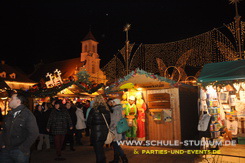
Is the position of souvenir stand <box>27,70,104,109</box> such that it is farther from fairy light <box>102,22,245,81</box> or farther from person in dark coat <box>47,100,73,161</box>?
fairy light <box>102,22,245,81</box>

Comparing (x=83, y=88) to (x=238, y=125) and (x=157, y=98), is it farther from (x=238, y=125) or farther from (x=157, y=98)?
(x=238, y=125)

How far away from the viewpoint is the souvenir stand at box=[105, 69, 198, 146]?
8242 mm

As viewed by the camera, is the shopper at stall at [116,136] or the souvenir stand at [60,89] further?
the souvenir stand at [60,89]

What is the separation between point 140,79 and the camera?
871 centimetres

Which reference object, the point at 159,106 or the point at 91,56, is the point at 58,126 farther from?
the point at 91,56

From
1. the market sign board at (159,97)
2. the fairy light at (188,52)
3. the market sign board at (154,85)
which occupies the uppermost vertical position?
the fairy light at (188,52)

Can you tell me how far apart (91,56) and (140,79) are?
38.9 m

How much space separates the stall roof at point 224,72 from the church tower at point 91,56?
131ft

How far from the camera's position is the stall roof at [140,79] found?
8.23 meters

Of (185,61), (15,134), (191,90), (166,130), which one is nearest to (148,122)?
(166,130)

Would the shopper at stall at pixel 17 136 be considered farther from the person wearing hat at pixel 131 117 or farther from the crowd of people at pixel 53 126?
the person wearing hat at pixel 131 117

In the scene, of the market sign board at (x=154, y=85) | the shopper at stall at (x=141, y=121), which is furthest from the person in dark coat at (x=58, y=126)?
the market sign board at (x=154, y=85)

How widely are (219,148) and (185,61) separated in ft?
20.1

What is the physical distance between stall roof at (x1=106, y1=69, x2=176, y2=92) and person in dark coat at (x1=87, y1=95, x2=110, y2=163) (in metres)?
3.67
